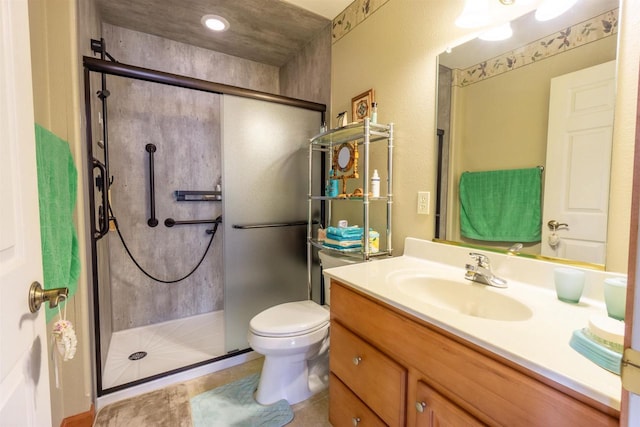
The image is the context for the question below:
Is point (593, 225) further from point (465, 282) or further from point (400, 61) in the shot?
point (400, 61)

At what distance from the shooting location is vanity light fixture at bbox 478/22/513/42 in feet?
3.65

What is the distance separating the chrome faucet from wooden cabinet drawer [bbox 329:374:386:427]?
2.09 ft

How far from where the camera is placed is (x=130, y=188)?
86.7 inches

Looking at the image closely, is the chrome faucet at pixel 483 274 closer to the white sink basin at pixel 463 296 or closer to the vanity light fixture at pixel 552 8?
the white sink basin at pixel 463 296

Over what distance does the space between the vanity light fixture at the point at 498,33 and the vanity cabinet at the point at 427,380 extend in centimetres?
119

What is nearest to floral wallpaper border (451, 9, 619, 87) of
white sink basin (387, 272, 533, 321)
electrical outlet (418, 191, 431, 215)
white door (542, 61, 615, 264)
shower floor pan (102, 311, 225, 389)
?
white door (542, 61, 615, 264)

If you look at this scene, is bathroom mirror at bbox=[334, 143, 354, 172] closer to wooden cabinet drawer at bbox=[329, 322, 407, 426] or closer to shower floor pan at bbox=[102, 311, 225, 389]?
Result: wooden cabinet drawer at bbox=[329, 322, 407, 426]

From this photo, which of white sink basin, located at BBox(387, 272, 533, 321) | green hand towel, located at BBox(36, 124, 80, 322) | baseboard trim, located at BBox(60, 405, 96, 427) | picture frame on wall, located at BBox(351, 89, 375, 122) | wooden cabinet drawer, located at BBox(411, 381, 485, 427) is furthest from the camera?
picture frame on wall, located at BBox(351, 89, 375, 122)

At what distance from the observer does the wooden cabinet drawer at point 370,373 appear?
892 millimetres

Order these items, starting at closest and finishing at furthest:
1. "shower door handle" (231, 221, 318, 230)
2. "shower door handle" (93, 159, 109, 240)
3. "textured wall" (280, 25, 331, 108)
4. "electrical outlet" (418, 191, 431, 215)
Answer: "electrical outlet" (418, 191, 431, 215)
"shower door handle" (93, 159, 109, 240)
"shower door handle" (231, 221, 318, 230)
"textured wall" (280, 25, 331, 108)

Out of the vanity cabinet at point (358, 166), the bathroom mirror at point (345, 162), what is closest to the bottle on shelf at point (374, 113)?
the vanity cabinet at point (358, 166)

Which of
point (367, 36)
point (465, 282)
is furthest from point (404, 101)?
point (465, 282)

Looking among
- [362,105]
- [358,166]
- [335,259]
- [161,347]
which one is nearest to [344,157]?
[358,166]

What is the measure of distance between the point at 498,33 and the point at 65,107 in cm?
192
